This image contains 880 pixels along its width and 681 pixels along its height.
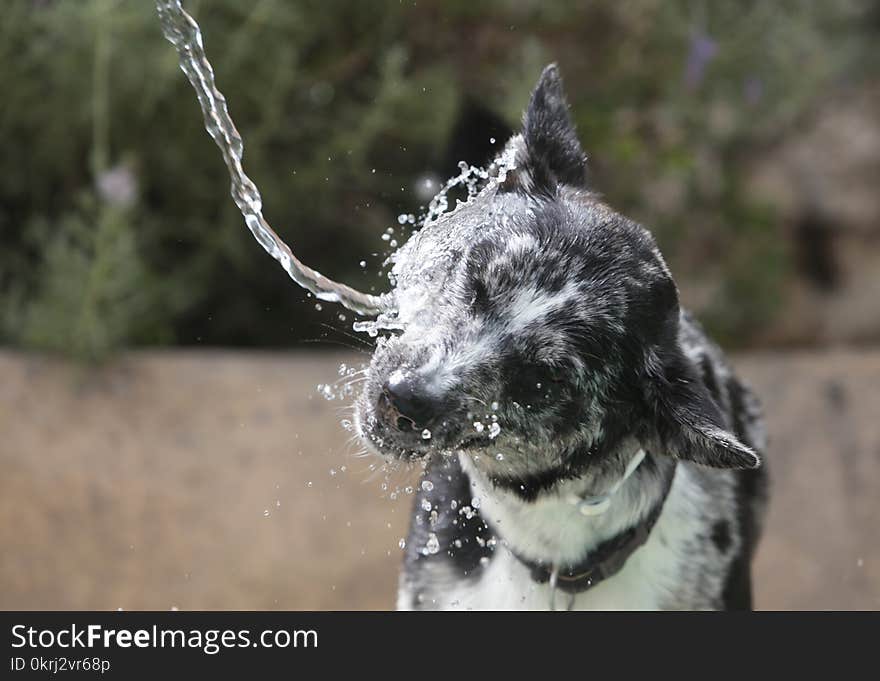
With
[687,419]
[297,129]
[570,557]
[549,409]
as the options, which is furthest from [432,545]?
[297,129]

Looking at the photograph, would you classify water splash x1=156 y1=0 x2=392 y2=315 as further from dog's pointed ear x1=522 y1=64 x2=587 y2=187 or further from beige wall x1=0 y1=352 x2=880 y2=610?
beige wall x1=0 y1=352 x2=880 y2=610

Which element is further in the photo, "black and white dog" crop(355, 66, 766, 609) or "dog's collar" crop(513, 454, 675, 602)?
"dog's collar" crop(513, 454, 675, 602)

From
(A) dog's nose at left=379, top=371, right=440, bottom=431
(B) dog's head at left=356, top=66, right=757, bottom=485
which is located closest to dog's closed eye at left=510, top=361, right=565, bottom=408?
(B) dog's head at left=356, top=66, right=757, bottom=485

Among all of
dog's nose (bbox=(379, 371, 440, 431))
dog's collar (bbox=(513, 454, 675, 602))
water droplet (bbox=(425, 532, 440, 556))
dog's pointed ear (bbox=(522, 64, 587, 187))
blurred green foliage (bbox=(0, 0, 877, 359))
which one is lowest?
dog's collar (bbox=(513, 454, 675, 602))

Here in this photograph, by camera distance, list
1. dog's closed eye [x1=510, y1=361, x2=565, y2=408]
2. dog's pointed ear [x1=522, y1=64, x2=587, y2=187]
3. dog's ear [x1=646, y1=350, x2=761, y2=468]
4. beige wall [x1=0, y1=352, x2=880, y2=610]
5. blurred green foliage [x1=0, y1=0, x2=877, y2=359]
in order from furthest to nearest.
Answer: blurred green foliage [x1=0, y1=0, x2=877, y2=359]
beige wall [x1=0, y1=352, x2=880, y2=610]
dog's pointed ear [x1=522, y1=64, x2=587, y2=187]
dog's closed eye [x1=510, y1=361, x2=565, y2=408]
dog's ear [x1=646, y1=350, x2=761, y2=468]

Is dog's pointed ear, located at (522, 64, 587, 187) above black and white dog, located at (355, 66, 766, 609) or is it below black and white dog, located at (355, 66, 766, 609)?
above

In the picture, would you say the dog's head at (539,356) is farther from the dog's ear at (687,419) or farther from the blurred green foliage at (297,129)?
the blurred green foliage at (297,129)

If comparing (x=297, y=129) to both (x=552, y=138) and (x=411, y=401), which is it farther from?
(x=411, y=401)

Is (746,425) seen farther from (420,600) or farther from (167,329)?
(167,329)

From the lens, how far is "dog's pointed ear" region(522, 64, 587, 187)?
2.83 meters

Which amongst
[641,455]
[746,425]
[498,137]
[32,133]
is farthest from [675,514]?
[32,133]

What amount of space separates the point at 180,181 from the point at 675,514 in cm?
284

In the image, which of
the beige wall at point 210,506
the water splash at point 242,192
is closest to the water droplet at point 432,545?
the water splash at point 242,192

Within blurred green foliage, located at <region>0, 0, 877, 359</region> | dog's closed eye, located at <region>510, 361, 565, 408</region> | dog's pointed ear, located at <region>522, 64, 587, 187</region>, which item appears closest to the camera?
dog's closed eye, located at <region>510, 361, 565, 408</region>
